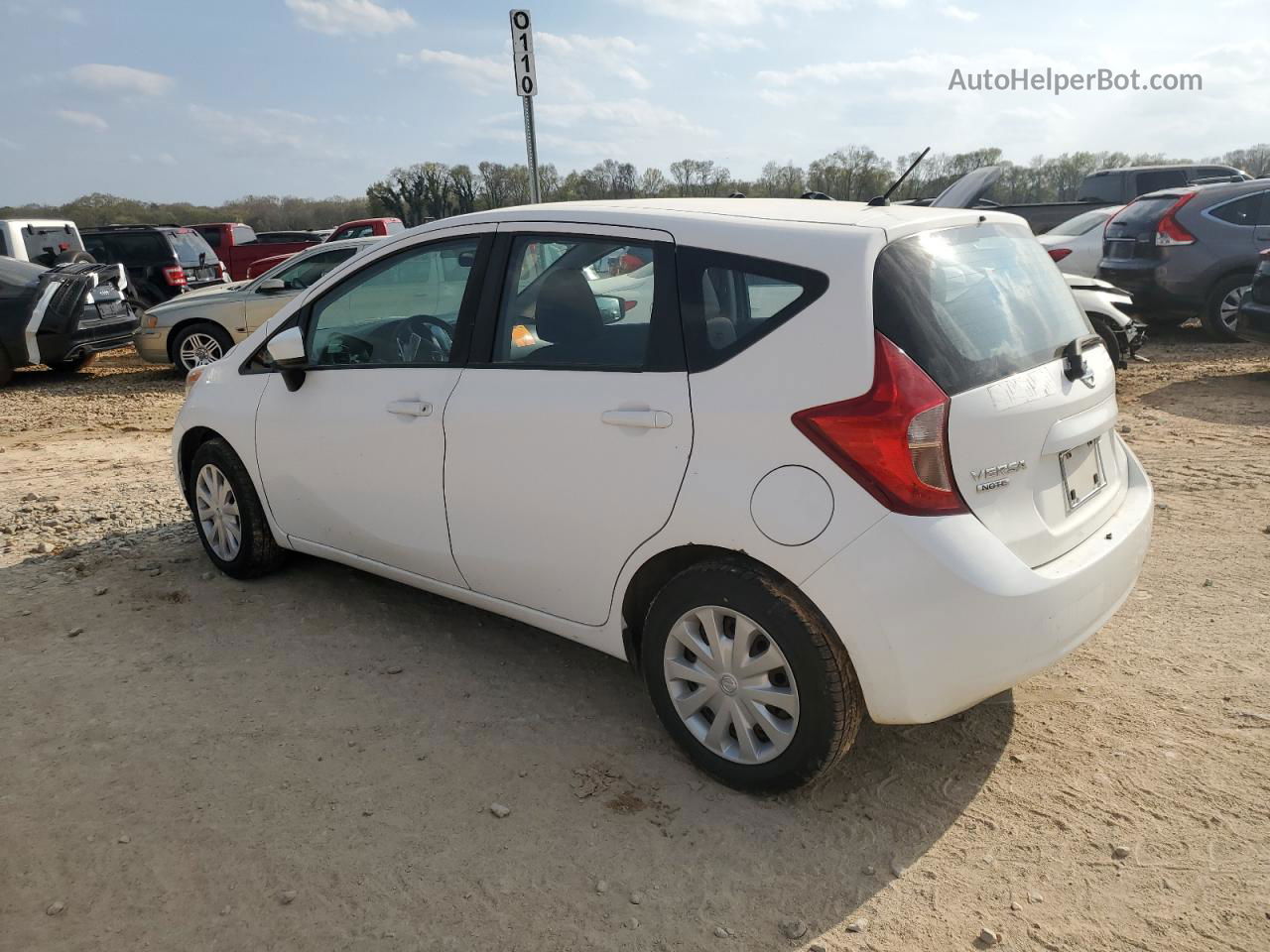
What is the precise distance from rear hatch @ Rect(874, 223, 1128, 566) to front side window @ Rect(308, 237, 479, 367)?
1.71m

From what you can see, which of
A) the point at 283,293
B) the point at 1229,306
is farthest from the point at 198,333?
the point at 1229,306

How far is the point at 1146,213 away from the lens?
36.6ft

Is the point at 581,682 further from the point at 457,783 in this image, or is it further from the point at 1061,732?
the point at 1061,732

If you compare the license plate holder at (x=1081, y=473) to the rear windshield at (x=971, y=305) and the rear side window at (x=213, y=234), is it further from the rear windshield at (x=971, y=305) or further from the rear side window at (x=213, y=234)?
the rear side window at (x=213, y=234)

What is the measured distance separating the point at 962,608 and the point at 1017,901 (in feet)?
2.52

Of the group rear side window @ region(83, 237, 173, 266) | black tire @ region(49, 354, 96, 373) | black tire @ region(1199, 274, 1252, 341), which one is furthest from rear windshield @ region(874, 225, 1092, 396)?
rear side window @ region(83, 237, 173, 266)

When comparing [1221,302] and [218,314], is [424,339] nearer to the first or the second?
[218,314]

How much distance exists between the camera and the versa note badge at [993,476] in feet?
8.87

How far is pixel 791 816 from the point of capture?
299 centimetres

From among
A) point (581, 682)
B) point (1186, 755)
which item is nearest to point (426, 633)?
point (581, 682)

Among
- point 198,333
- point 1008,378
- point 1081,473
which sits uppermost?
point 1008,378

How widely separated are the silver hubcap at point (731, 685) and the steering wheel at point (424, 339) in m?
1.44

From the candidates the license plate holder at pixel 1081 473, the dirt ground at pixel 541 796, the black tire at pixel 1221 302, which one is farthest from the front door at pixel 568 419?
the black tire at pixel 1221 302

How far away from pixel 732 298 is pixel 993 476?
2.94 ft
